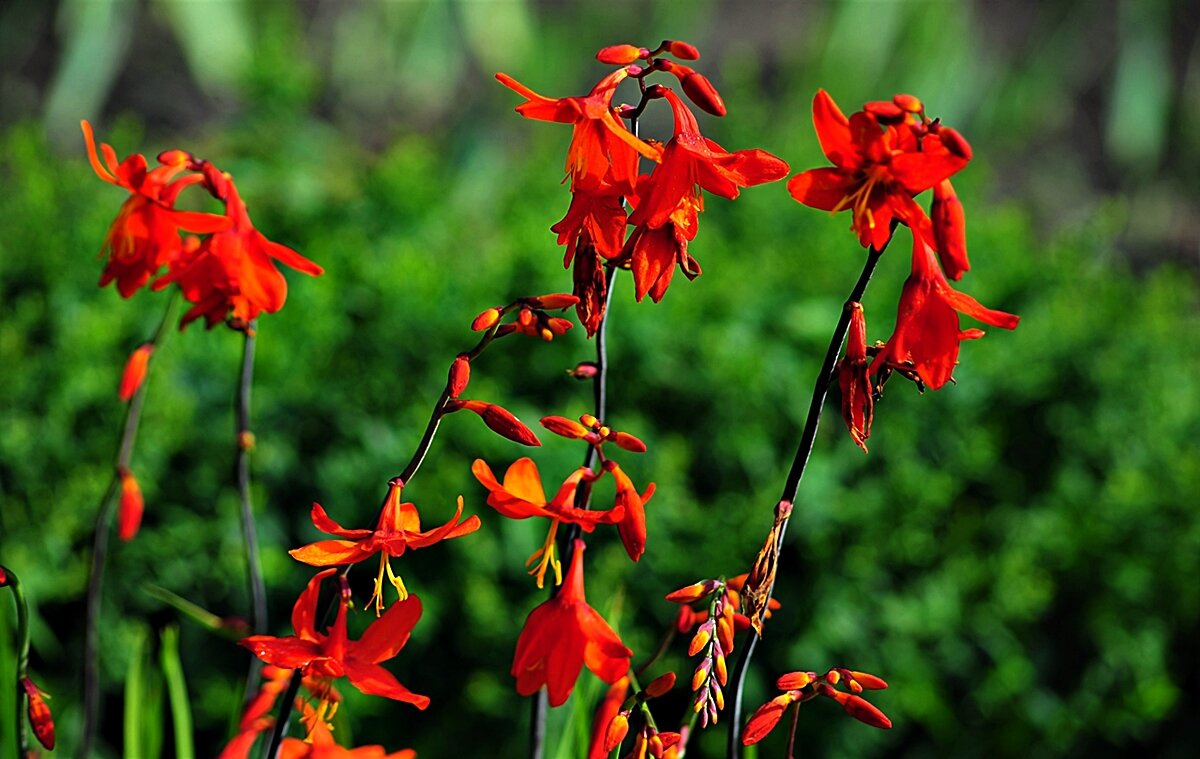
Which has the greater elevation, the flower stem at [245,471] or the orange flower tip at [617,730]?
the orange flower tip at [617,730]

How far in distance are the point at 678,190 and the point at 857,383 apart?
198 millimetres

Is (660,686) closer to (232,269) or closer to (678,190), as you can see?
(678,190)

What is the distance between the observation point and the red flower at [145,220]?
1.16 meters

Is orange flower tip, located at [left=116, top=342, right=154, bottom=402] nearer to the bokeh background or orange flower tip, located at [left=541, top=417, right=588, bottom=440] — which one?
orange flower tip, located at [left=541, top=417, right=588, bottom=440]

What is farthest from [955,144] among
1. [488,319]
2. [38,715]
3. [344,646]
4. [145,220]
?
[38,715]

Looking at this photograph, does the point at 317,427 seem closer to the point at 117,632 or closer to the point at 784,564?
the point at 117,632

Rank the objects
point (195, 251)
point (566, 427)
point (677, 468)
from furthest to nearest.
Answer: point (677, 468), point (195, 251), point (566, 427)

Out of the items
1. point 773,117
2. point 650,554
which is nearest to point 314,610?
point 650,554

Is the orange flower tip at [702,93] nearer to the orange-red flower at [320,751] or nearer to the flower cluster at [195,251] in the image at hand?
the flower cluster at [195,251]

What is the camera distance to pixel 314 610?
1.03 metres

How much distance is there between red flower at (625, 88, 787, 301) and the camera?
977 millimetres

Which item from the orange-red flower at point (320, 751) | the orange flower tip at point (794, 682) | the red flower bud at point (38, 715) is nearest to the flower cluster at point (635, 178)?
the orange flower tip at point (794, 682)

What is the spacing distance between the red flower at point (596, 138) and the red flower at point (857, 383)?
196mm

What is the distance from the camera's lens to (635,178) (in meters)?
A: 1.00
